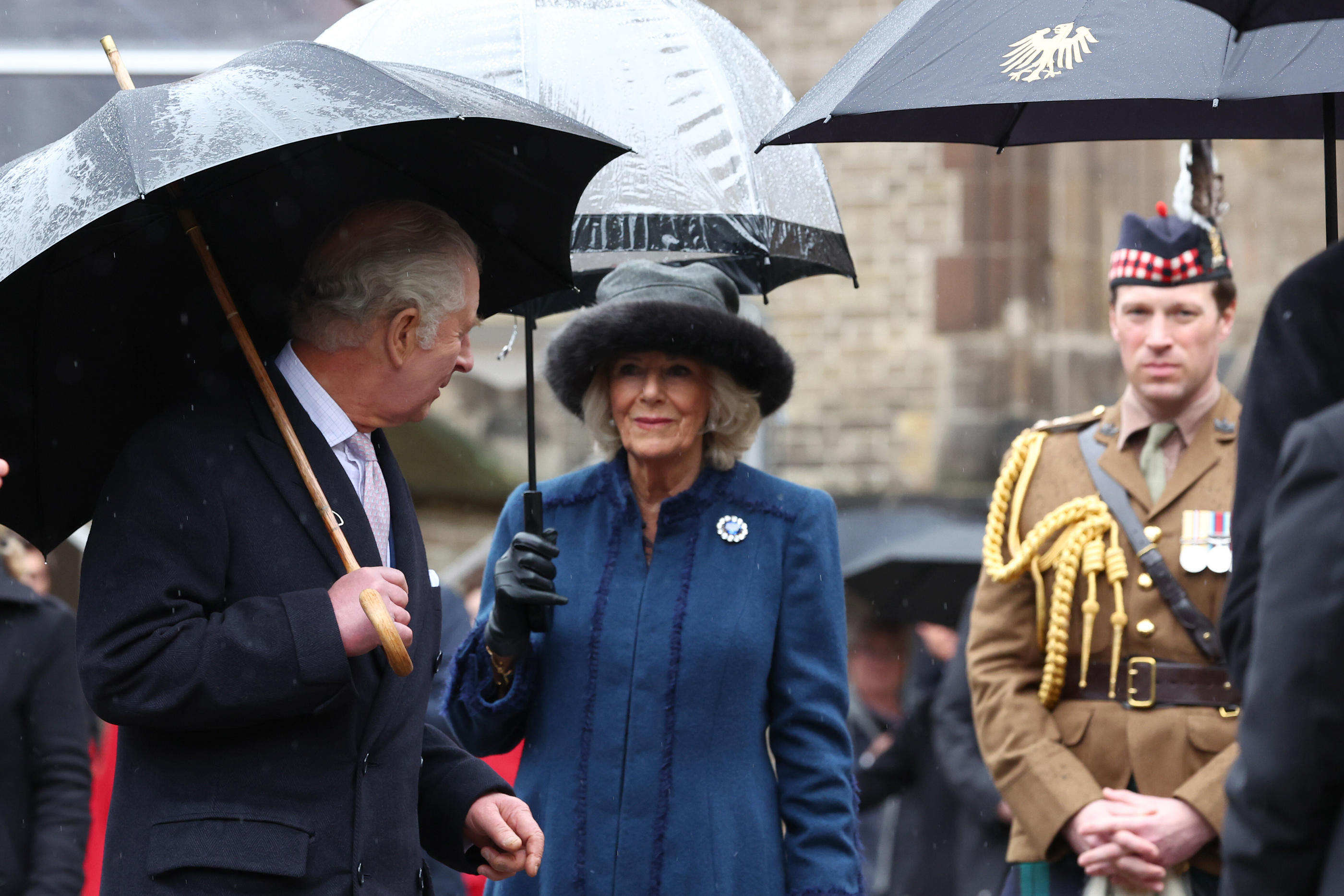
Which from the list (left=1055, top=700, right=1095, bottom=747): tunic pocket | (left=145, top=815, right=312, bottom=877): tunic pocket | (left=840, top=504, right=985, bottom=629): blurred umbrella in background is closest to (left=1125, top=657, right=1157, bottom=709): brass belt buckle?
(left=1055, top=700, right=1095, bottom=747): tunic pocket

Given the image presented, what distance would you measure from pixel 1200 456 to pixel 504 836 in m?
2.24

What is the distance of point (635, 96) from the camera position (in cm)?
398

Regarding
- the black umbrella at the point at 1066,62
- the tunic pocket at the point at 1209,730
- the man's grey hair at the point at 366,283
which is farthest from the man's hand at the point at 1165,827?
the man's grey hair at the point at 366,283

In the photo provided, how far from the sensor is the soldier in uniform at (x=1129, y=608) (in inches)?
170

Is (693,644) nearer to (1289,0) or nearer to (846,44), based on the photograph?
(1289,0)

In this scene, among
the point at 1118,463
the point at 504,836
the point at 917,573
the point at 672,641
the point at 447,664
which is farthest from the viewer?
the point at 917,573

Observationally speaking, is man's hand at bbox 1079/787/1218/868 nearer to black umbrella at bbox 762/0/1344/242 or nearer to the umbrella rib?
black umbrella at bbox 762/0/1344/242

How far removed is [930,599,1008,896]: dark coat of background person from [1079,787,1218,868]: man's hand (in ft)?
6.73

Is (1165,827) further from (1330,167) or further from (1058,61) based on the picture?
(1058,61)

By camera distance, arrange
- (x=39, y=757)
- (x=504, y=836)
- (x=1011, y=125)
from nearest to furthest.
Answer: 1. (x=504, y=836)
2. (x=1011, y=125)
3. (x=39, y=757)

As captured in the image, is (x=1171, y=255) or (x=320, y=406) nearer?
(x=320, y=406)

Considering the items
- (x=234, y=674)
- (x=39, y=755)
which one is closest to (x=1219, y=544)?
(x=234, y=674)

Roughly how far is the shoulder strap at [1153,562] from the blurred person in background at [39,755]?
3028 millimetres

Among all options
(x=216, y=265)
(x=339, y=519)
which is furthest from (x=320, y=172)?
(x=339, y=519)
